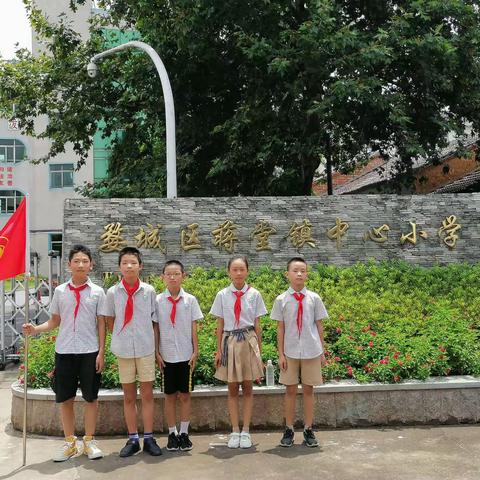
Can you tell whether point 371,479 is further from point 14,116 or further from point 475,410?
point 14,116

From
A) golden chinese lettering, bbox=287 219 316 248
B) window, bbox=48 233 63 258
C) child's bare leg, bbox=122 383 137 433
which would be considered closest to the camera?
child's bare leg, bbox=122 383 137 433

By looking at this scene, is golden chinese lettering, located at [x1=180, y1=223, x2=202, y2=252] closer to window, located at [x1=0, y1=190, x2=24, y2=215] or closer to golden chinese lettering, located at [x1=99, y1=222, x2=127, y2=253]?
golden chinese lettering, located at [x1=99, y1=222, x2=127, y2=253]

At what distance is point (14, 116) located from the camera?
1357 cm

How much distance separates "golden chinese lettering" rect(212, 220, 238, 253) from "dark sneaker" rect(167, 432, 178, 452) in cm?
399

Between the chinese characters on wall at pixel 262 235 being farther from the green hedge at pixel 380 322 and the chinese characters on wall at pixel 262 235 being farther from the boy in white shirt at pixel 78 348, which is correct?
the boy in white shirt at pixel 78 348

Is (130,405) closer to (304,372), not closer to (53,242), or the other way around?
(304,372)

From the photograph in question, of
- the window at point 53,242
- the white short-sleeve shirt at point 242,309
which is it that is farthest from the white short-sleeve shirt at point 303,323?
the window at point 53,242

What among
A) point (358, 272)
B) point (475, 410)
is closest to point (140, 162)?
point (358, 272)

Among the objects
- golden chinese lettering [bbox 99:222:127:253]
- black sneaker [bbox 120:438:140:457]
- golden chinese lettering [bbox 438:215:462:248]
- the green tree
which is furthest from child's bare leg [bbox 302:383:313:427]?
the green tree

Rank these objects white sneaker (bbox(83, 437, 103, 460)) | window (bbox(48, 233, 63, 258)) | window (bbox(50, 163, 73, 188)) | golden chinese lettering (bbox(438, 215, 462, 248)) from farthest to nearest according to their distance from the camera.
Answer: window (bbox(50, 163, 73, 188)) → window (bbox(48, 233, 63, 258)) → golden chinese lettering (bbox(438, 215, 462, 248)) → white sneaker (bbox(83, 437, 103, 460))

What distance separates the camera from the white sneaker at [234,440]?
437 cm

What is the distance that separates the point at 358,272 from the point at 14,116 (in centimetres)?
930

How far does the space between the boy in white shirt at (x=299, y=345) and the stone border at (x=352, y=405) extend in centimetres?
42

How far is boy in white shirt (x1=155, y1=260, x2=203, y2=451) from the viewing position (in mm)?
4328
